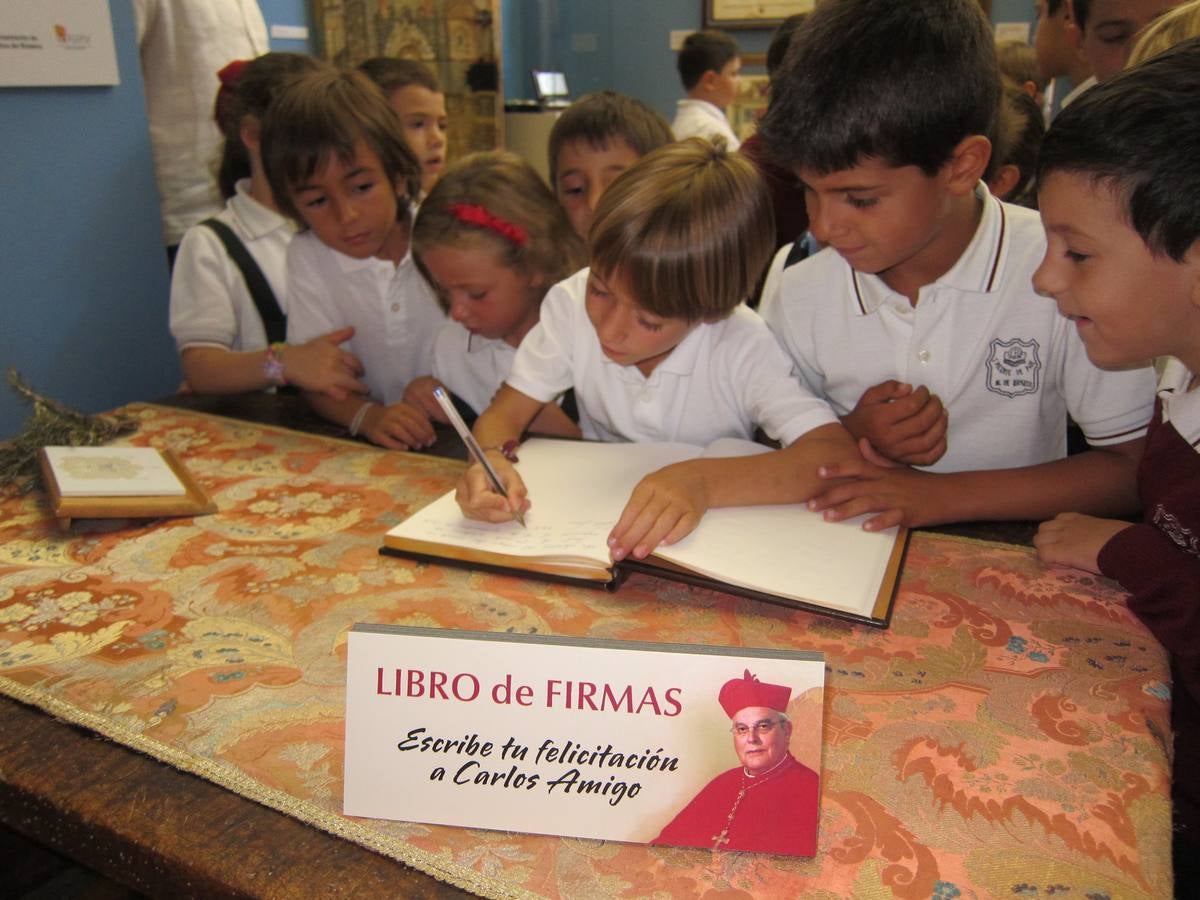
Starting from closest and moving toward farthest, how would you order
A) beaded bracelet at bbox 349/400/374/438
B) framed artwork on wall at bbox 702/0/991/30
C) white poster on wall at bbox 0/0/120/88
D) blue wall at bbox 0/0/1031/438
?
beaded bracelet at bbox 349/400/374/438 < white poster on wall at bbox 0/0/120/88 < blue wall at bbox 0/0/1031/438 < framed artwork on wall at bbox 702/0/991/30

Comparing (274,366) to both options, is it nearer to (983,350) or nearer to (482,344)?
(482,344)

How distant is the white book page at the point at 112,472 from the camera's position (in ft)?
3.39

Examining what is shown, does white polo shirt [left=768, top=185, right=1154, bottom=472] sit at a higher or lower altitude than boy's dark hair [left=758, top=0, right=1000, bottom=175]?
lower

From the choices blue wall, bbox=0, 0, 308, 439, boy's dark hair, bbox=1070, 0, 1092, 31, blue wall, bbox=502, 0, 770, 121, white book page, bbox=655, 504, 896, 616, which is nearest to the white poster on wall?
blue wall, bbox=0, 0, 308, 439

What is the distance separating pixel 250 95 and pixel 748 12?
12.1ft

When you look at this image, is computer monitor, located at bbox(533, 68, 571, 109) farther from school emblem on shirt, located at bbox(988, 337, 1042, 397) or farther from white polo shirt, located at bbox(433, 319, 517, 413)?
school emblem on shirt, located at bbox(988, 337, 1042, 397)

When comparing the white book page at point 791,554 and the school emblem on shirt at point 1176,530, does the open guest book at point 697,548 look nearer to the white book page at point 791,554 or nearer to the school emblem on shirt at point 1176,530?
the white book page at point 791,554

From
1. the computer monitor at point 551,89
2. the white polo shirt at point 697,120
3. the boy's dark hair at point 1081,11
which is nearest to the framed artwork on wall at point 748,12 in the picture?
the computer monitor at point 551,89

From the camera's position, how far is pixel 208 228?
181 cm

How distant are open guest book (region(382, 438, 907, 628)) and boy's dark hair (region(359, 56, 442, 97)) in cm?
159

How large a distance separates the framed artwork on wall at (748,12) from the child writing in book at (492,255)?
149 inches

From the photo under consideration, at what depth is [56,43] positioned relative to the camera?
5.75 ft

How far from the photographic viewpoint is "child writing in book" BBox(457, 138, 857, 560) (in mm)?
998

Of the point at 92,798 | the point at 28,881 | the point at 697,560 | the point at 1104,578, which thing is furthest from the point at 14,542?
the point at 1104,578
